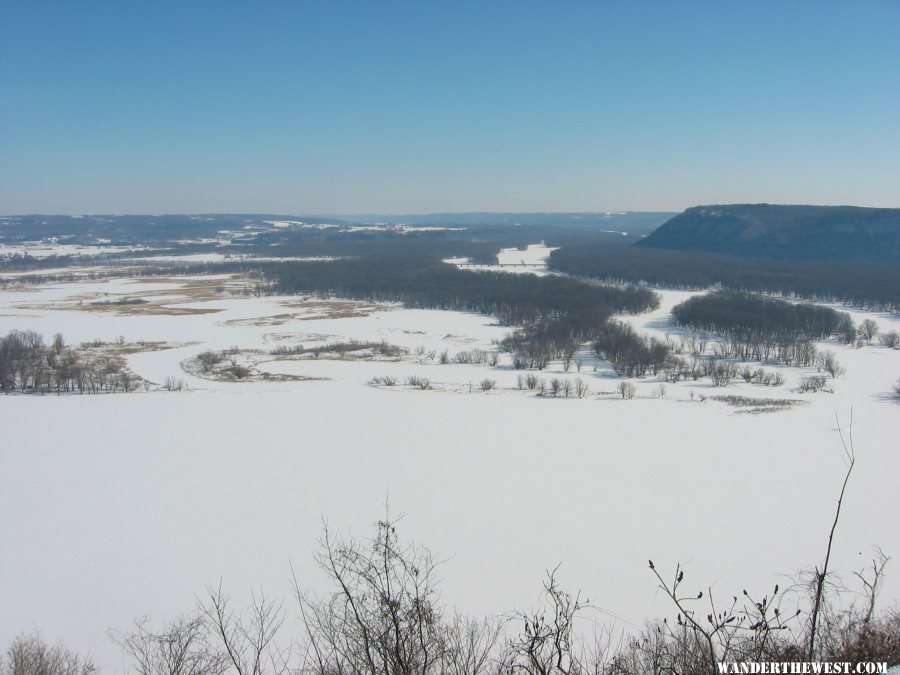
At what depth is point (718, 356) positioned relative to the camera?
135 feet

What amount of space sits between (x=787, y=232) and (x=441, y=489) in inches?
4944

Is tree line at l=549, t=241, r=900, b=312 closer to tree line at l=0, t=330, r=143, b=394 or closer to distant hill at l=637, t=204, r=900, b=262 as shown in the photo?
Result: distant hill at l=637, t=204, r=900, b=262

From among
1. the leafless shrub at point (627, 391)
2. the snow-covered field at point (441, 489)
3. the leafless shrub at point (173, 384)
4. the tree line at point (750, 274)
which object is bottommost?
the snow-covered field at point (441, 489)

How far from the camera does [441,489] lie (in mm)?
18109

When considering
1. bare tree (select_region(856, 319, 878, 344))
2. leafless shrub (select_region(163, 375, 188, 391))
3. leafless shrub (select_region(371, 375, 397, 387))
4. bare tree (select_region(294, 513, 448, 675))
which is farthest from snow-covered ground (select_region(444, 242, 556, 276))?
bare tree (select_region(294, 513, 448, 675))

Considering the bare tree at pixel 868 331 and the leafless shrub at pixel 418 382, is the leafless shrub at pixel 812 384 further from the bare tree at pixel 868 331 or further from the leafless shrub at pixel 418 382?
the leafless shrub at pixel 418 382

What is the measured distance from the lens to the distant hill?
103 m

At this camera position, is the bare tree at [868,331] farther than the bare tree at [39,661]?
Yes

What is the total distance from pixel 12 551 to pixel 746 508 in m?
21.0

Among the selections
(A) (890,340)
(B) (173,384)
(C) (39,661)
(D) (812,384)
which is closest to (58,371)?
(B) (173,384)

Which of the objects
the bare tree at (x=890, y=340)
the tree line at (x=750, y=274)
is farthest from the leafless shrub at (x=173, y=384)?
the tree line at (x=750, y=274)

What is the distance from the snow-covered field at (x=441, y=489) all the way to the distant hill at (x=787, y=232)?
88.5 meters

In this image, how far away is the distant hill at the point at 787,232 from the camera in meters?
103

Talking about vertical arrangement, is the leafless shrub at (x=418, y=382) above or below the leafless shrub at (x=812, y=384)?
below
